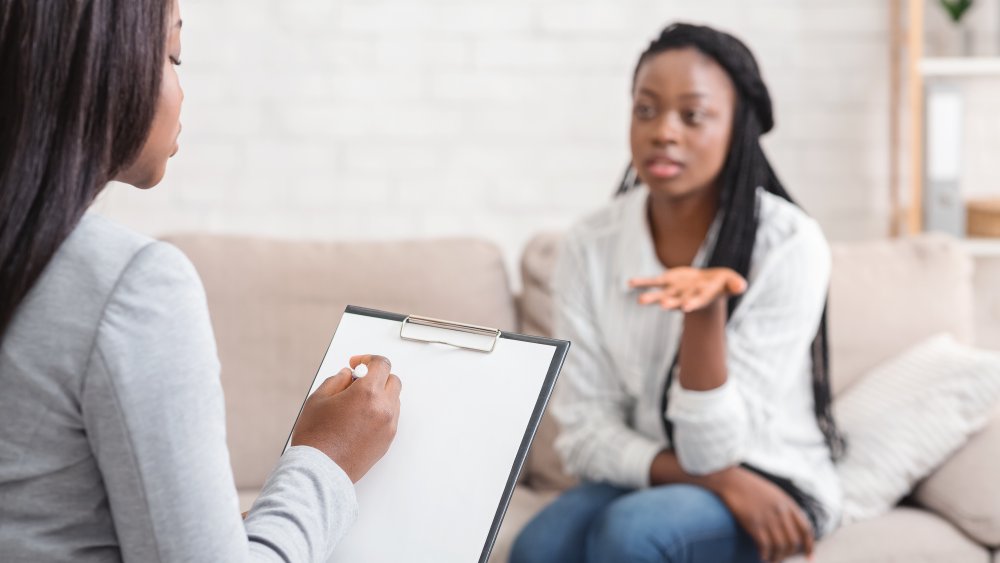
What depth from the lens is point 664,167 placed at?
1798mm

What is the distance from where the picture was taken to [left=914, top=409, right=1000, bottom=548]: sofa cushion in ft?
5.91

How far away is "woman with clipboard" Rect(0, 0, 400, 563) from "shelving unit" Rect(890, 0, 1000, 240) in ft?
7.13

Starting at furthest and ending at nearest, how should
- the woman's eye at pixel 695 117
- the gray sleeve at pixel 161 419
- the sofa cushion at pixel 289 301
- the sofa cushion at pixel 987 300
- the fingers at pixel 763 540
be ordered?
1. the sofa cushion at pixel 987 300
2. the sofa cushion at pixel 289 301
3. the woman's eye at pixel 695 117
4. the fingers at pixel 763 540
5. the gray sleeve at pixel 161 419

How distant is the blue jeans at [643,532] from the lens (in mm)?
1607

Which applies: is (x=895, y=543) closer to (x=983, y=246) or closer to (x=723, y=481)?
(x=723, y=481)

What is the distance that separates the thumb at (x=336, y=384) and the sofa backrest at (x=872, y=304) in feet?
4.18

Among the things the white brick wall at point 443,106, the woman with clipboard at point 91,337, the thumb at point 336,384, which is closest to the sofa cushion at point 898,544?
the thumb at point 336,384

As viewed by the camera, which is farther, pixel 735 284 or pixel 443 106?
pixel 443 106

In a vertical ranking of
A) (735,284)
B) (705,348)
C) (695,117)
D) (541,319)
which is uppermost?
(695,117)

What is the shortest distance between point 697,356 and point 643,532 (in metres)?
0.27

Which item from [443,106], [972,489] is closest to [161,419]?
[972,489]

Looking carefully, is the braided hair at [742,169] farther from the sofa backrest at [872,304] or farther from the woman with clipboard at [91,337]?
the woman with clipboard at [91,337]

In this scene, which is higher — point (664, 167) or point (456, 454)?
point (664, 167)

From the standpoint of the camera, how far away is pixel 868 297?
7.23 feet
